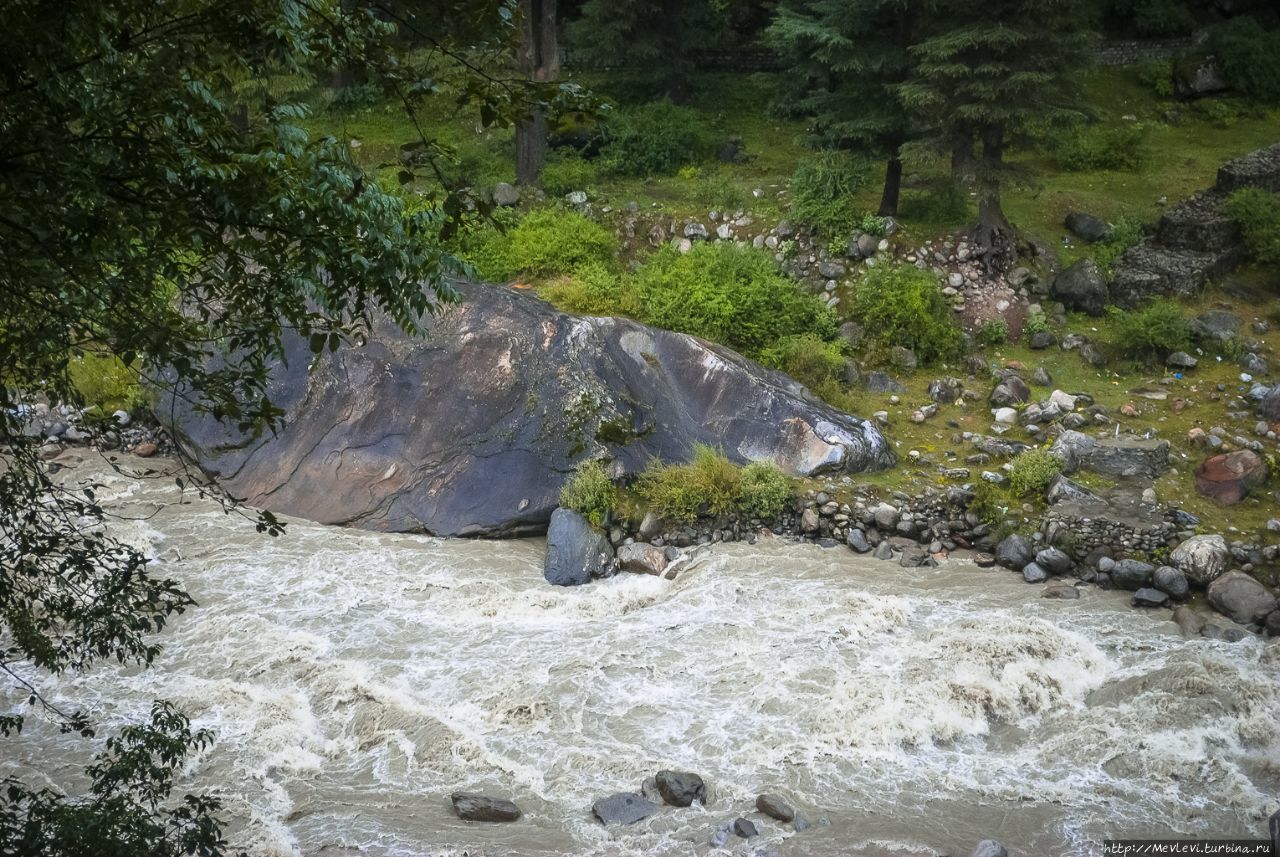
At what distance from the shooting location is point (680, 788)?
8.02 m

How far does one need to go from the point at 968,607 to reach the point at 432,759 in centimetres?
528

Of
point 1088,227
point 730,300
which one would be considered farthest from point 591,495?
point 1088,227

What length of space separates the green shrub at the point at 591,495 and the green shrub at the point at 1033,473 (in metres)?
4.42

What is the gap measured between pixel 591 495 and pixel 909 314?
5528 mm

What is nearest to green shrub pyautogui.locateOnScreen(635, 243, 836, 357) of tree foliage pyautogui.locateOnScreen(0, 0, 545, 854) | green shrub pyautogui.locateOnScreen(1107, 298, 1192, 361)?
green shrub pyautogui.locateOnScreen(1107, 298, 1192, 361)

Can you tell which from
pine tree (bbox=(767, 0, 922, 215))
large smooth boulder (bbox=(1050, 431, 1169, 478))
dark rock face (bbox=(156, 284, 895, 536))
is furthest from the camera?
pine tree (bbox=(767, 0, 922, 215))

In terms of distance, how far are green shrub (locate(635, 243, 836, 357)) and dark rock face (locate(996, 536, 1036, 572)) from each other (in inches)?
184

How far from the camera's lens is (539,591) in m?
11.3

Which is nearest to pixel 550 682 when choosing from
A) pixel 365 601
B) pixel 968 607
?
pixel 365 601

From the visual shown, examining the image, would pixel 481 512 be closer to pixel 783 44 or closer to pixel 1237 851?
pixel 1237 851

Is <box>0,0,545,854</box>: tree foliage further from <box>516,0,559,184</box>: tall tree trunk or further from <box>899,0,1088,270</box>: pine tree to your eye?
<box>516,0,559,184</box>: tall tree trunk

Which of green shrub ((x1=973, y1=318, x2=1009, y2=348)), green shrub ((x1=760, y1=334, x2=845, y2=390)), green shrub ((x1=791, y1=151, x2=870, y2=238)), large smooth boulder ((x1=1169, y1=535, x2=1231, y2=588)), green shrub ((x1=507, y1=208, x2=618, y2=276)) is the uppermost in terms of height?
green shrub ((x1=791, y1=151, x2=870, y2=238))

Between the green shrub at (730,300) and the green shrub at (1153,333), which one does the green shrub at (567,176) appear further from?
the green shrub at (1153,333)

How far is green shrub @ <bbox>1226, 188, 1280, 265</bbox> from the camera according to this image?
15883 mm
